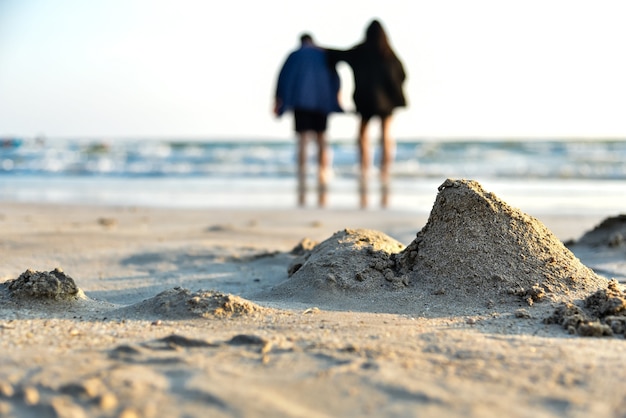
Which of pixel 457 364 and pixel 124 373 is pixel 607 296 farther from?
pixel 124 373

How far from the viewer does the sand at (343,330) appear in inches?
66.0

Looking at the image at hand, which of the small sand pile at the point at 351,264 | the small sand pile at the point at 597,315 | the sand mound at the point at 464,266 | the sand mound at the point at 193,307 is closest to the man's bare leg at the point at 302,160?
the small sand pile at the point at 351,264

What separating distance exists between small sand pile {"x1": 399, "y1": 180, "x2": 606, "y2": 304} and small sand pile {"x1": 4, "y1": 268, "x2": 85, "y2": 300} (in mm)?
1332

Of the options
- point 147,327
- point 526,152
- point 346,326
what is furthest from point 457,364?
point 526,152

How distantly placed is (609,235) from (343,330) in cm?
294

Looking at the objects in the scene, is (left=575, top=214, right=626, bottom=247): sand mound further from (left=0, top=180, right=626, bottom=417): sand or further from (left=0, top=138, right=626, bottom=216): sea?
(left=0, top=138, right=626, bottom=216): sea

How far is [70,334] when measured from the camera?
2.23 metres

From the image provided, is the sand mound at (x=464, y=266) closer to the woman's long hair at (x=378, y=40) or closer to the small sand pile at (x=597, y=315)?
the small sand pile at (x=597, y=315)

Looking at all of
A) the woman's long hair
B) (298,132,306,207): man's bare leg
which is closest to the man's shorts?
(298,132,306,207): man's bare leg

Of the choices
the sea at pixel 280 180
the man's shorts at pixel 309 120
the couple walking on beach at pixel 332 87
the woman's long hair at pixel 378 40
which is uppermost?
the woman's long hair at pixel 378 40

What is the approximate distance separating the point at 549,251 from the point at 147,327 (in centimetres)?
160

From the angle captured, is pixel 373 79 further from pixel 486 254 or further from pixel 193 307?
pixel 193 307

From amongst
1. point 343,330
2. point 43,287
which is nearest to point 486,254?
point 343,330

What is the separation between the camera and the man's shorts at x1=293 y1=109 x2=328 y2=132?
10.1 metres
